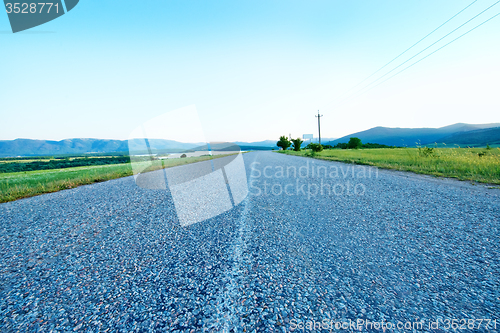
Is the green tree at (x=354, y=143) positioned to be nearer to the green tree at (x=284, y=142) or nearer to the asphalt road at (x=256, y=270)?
the green tree at (x=284, y=142)

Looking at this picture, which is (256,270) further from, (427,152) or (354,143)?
(354,143)

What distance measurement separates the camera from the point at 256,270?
223cm

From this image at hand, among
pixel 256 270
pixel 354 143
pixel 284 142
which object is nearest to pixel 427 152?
pixel 256 270

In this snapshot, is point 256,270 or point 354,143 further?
point 354,143

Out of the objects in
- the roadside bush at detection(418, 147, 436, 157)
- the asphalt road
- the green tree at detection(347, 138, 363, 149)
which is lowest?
the green tree at detection(347, 138, 363, 149)

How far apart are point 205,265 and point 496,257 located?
346 centimetres

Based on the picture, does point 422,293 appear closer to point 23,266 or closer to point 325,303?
point 325,303

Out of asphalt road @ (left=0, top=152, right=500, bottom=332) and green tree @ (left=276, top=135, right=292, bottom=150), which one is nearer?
asphalt road @ (left=0, top=152, right=500, bottom=332)

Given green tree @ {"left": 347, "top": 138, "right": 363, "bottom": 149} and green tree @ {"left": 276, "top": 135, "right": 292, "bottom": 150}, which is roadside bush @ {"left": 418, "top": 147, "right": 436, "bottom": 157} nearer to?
green tree @ {"left": 347, "top": 138, "right": 363, "bottom": 149}

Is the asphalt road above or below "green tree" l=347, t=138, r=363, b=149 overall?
above

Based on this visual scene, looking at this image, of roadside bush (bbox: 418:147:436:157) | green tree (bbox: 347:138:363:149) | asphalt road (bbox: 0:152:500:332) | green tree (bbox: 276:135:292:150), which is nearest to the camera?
asphalt road (bbox: 0:152:500:332)

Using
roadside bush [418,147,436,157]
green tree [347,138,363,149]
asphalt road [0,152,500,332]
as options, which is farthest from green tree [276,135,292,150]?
asphalt road [0,152,500,332]

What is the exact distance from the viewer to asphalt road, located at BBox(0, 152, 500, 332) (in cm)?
160

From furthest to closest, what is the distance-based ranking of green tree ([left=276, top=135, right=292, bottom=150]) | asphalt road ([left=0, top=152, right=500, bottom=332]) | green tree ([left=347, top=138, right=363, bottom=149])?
green tree ([left=276, top=135, right=292, bottom=150])
green tree ([left=347, top=138, right=363, bottom=149])
asphalt road ([left=0, top=152, right=500, bottom=332])
